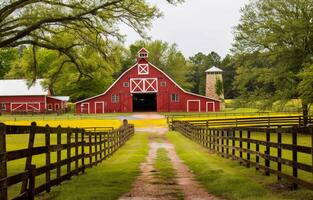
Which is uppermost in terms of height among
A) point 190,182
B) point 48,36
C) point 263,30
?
point 263,30

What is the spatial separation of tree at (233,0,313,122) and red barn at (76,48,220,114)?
36031 millimetres

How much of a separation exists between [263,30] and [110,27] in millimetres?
26013

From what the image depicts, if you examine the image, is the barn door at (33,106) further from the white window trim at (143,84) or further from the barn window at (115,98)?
the white window trim at (143,84)

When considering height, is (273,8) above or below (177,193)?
above

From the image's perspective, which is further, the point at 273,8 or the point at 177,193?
the point at 273,8

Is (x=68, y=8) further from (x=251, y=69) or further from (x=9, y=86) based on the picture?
(x=9, y=86)

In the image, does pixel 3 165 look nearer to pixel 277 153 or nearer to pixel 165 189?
pixel 165 189

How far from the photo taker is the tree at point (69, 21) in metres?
22.0

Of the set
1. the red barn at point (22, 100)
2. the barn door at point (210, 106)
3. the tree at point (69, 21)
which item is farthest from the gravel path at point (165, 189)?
the red barn at point (22, 100)

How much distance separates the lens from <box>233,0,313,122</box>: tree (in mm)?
44562

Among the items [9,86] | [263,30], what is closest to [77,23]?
[263,30]

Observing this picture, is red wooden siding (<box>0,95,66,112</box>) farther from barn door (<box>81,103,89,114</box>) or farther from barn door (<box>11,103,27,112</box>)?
barn door (<box>81,103,89,114</box>)

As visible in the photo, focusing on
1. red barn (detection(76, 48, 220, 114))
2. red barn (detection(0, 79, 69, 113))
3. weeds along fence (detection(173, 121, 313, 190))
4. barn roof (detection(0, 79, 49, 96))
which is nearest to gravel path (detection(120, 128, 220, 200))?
weeds along fence (detection(173, 121, 313, 190))

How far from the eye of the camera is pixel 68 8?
23.7m
